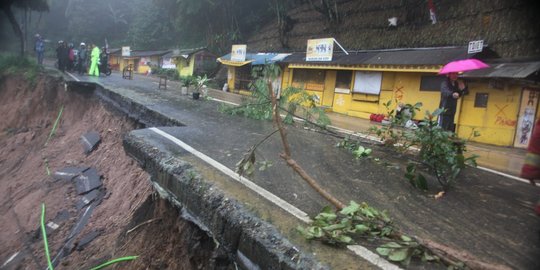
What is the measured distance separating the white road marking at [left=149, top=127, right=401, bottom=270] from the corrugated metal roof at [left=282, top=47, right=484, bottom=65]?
10.3 metres

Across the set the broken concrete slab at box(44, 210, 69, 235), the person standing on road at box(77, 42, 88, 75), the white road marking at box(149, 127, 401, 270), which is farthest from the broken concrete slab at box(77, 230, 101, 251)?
the person standing on road at box(77, 42, 88, 75)

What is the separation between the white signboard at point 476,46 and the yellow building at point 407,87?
220 mm

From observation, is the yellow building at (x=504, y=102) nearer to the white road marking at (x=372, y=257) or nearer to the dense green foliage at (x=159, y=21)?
the white road marking at (x=372, y=257)

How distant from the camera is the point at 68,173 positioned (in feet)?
33.8

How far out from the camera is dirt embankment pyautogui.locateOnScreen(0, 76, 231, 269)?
496 cm

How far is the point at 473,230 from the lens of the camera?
11.9ft

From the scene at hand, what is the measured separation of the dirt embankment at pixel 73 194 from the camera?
4.96 m

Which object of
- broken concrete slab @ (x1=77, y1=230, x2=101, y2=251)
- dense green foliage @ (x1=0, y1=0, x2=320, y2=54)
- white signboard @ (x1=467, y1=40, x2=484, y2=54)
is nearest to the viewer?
broken concrete slab @ (x1=77, y1=230, x2=101, y2=251)

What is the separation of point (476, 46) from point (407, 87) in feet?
12.0

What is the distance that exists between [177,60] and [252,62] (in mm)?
11839

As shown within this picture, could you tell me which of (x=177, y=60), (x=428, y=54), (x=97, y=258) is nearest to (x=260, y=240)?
(x=97, y=258)

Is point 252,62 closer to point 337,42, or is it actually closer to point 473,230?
point 337,42

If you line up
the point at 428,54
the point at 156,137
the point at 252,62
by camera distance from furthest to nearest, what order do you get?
the point at 252,62
the point at 428,54
the point at 156,137

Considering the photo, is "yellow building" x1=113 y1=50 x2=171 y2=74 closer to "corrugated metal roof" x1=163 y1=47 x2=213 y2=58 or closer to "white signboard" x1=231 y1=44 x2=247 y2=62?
"corrugated metal roof" x1=163 y1=47 x2=213 y2=58
